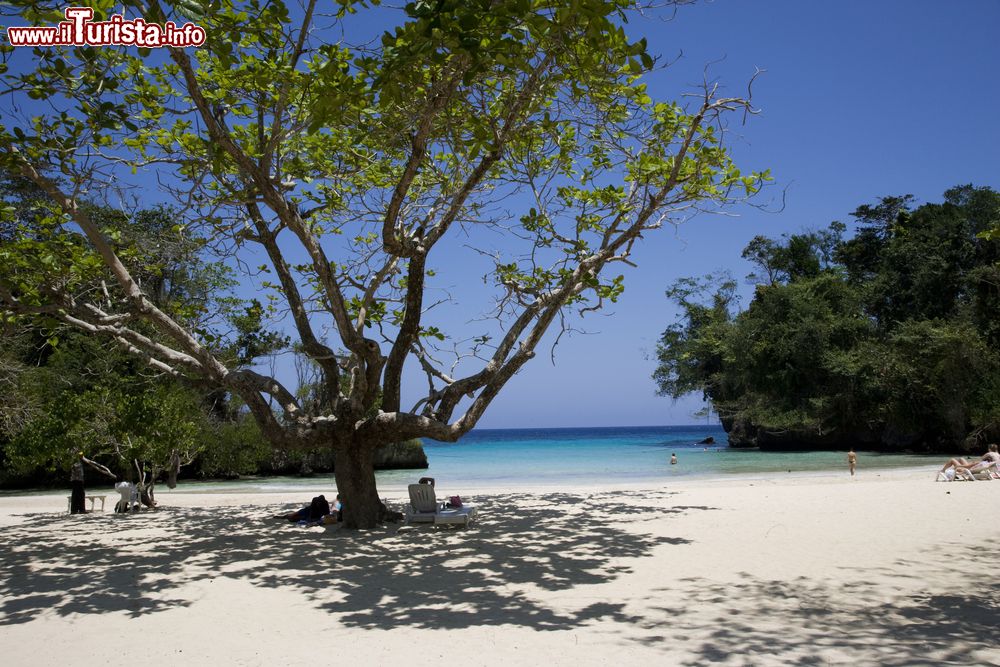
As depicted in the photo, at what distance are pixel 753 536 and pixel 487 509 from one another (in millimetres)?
5284

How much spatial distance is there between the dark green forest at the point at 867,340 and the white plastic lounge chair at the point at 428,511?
23687 mm

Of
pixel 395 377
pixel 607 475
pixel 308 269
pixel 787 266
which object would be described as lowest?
pixel 607 475

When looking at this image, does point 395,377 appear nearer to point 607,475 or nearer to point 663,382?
point 607,475

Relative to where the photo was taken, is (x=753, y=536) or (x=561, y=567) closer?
(x=561, y=567)

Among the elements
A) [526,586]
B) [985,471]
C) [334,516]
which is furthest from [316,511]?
[985,471]

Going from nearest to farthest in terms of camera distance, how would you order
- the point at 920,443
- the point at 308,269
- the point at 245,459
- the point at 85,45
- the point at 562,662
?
→ the point at 562,662 → the point at 85,45 → the point at 308,269 → the point at 245,459 → the point at 920,443

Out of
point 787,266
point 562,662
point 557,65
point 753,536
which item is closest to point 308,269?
point 557,65

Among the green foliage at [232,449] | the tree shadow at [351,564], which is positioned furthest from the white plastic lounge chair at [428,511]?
the green foliage at [232,449]

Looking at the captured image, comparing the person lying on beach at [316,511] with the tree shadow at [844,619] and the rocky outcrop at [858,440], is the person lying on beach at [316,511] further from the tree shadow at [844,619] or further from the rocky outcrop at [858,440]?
the rocky outcrop at [858,440]

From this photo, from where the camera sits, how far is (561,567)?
701 centimetres

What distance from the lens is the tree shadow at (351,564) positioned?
560 centimetres

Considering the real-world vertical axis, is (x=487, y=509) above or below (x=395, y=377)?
below

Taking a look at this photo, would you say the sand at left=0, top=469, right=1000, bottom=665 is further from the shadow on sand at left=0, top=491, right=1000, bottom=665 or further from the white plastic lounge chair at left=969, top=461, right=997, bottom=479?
the white plastic lounge chair at left=969, top=461, right=997, bottom=479

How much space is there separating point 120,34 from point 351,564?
6159 millimetres
